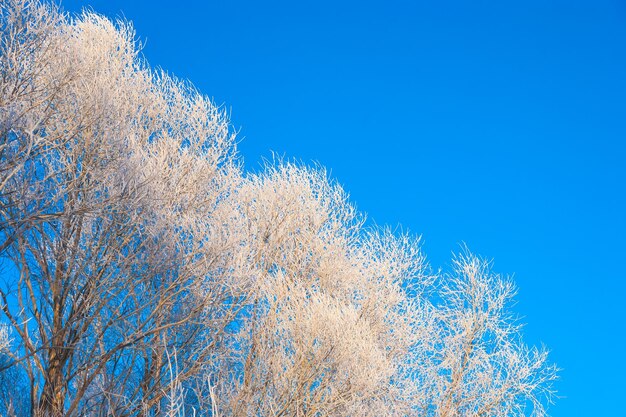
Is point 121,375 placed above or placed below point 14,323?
above

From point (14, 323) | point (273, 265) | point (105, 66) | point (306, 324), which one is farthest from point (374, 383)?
point (105, 66)

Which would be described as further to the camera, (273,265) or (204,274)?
(273,265)

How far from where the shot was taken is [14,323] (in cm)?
891

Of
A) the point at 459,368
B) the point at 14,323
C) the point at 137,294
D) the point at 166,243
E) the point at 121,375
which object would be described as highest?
the point at 459,368

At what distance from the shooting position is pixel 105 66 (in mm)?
11164

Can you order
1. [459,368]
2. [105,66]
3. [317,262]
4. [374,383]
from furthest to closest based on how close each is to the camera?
[317,262] → [459,368] → [105,66] → [374,383]

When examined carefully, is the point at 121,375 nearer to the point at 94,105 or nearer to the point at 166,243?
the point at 166,243

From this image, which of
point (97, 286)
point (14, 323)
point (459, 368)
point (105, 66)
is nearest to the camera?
point (14, 323)

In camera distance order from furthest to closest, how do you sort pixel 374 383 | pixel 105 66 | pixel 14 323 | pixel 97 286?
pixel 105 66, pixel 374 383, pixel 97 286, pixel 14 323

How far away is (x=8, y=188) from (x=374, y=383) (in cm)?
576

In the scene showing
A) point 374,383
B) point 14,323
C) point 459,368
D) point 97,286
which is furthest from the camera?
point 459,368

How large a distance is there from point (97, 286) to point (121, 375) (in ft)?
5.63

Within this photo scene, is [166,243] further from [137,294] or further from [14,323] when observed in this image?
[14,323]

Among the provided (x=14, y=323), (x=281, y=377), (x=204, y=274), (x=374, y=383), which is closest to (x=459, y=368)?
(x=374, y=383)
